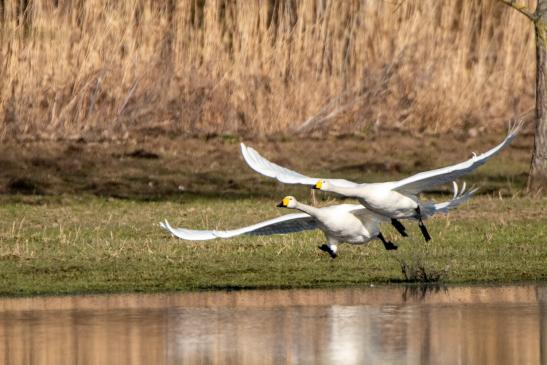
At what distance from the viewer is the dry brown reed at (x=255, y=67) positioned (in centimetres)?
2438

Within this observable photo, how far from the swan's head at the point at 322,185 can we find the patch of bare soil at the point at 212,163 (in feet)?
27.5

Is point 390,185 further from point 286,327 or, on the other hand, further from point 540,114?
point 540,114

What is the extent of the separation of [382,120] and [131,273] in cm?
1221

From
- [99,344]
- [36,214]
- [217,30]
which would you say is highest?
[217,30]

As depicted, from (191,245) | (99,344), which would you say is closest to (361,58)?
(191,245)

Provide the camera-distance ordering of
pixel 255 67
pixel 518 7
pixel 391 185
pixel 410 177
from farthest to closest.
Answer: pixel 255 67, pixel 518 7, pixel 391 185, pixel 410 177

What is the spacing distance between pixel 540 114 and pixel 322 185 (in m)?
8.42

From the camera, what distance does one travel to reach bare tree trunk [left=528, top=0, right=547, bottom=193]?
20891mm

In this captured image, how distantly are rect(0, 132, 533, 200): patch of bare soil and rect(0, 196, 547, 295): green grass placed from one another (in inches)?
79.8

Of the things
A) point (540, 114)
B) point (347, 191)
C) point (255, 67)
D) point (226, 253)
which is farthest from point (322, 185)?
point (255, 67)

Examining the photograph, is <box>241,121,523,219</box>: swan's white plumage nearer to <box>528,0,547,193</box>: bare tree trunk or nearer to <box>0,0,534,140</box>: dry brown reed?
<box>528,0,547,193</box>: bare tree trunk

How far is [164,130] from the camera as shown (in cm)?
2505

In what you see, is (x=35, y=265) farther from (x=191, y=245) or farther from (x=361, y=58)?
(x=361, y=58)

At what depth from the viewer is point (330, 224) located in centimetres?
1313
